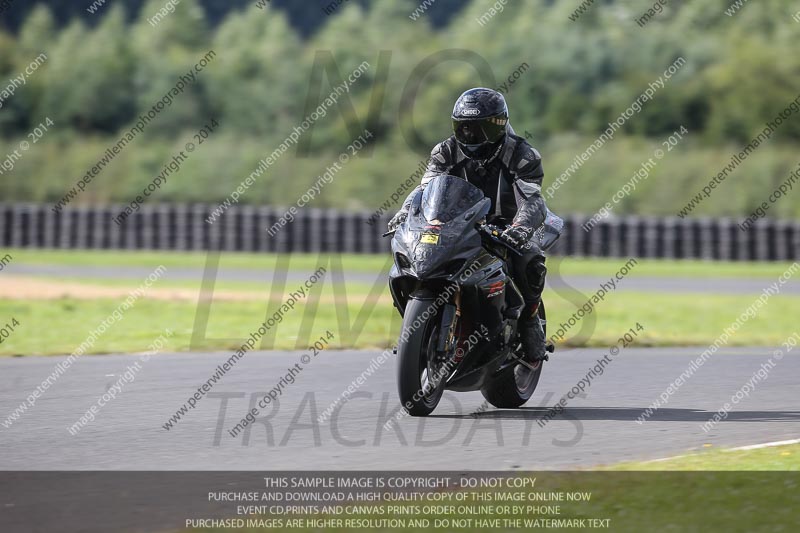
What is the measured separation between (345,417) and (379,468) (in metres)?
1.90

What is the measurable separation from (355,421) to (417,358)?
0.73 metres

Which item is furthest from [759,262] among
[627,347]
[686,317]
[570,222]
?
[627,347]

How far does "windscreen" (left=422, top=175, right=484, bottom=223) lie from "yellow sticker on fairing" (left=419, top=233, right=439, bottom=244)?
124 mm

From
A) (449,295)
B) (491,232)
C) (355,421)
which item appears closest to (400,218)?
(491,232)

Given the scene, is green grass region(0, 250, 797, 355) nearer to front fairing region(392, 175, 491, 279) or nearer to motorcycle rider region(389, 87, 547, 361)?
motorcycle rider region(389, 87, 547, 361)

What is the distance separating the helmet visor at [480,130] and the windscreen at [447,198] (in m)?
0.34

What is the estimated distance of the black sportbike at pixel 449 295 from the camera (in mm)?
8648

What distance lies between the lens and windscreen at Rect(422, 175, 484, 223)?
350 inches

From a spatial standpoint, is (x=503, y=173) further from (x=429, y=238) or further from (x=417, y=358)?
(x=417, y=358)

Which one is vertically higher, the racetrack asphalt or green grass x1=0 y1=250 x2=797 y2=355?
the racetrack asphalt

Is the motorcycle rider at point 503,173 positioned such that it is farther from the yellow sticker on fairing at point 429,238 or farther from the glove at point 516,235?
the yellow sticker on fairing at point 429,238

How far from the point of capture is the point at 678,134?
4669cm

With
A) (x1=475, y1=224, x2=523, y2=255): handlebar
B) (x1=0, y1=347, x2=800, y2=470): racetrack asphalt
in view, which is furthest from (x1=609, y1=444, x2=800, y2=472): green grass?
(x1=475, y1=224, x2=523, y2=255): handlebar

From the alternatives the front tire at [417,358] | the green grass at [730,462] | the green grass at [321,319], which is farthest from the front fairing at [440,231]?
the green grass at [321,319]
